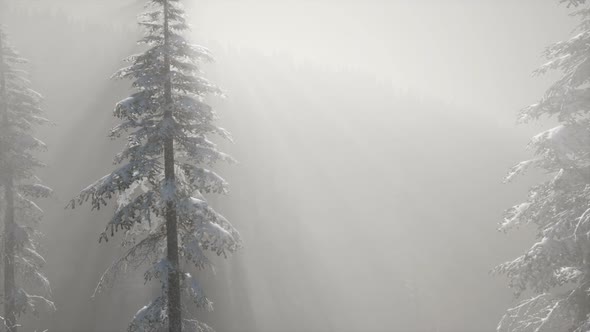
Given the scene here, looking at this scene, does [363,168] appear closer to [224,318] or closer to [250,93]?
[250,93]

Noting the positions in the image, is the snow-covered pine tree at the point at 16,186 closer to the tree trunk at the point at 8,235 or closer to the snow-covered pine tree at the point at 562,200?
the tree trunk at the point at 8,235

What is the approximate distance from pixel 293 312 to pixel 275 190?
2418 centimetres

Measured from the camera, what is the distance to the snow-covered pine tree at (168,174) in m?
8.89

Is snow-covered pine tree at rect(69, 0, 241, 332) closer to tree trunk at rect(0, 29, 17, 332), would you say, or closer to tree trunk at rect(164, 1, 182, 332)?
tree trunk at rect(164, 1, 182, 332)

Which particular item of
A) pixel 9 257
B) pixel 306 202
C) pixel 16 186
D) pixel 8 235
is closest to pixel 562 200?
pixel 8 235

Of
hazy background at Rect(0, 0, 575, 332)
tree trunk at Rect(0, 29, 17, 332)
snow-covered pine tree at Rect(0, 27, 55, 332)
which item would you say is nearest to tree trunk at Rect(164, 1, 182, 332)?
snow-covered pine tree at Rect(0, 27, 55, 332)

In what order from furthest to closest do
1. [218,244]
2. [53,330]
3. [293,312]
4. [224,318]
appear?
[293,312] < [224,318] < [53,330] < [218,244]

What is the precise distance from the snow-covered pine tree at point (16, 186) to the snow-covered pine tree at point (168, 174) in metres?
7.21

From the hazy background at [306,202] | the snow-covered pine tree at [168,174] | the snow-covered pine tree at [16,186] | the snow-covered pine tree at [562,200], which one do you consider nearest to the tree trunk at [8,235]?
the snow-covered pine tree at [16,186]

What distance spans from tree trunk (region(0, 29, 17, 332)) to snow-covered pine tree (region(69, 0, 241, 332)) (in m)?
7.26

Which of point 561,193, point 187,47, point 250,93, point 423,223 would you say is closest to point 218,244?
point 187,47

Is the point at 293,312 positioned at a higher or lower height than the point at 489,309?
higher

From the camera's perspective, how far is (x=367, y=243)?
64.4m

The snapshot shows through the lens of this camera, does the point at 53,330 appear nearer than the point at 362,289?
Yes
